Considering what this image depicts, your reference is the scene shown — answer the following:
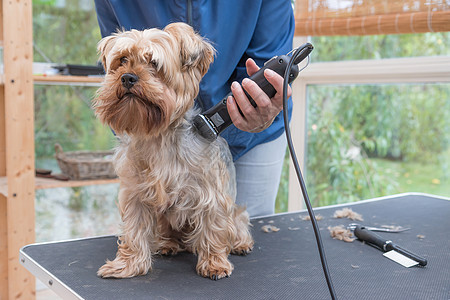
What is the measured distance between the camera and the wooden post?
230cm

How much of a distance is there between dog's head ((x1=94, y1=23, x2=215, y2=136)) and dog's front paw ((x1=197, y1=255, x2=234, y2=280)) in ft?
1.10

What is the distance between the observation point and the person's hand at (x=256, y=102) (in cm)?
111

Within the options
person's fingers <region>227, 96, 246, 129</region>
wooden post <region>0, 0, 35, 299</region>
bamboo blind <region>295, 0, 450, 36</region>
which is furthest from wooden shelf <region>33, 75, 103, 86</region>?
person's fingers <region>227, 96, 246, 129</region>

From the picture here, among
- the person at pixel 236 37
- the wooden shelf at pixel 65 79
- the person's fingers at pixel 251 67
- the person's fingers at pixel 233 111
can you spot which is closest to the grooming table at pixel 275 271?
the person at pixel 236 37

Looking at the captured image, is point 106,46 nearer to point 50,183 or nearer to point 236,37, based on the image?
point 236,37

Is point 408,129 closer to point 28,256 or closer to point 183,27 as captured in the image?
point 183,27

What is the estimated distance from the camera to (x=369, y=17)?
2.30 metres

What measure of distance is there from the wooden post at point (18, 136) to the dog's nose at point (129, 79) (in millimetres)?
1540

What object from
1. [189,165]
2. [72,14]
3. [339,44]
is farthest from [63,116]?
[189,165]

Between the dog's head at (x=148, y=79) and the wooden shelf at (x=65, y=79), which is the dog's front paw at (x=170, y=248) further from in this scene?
the wooden shelf at (x=65, y=79)

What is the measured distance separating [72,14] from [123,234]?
248cm

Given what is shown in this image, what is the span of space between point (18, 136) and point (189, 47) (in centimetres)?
160

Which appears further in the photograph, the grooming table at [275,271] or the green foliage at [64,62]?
the green foliage at [64,62]

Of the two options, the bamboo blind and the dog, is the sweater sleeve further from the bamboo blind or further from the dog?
the bamboo blind
